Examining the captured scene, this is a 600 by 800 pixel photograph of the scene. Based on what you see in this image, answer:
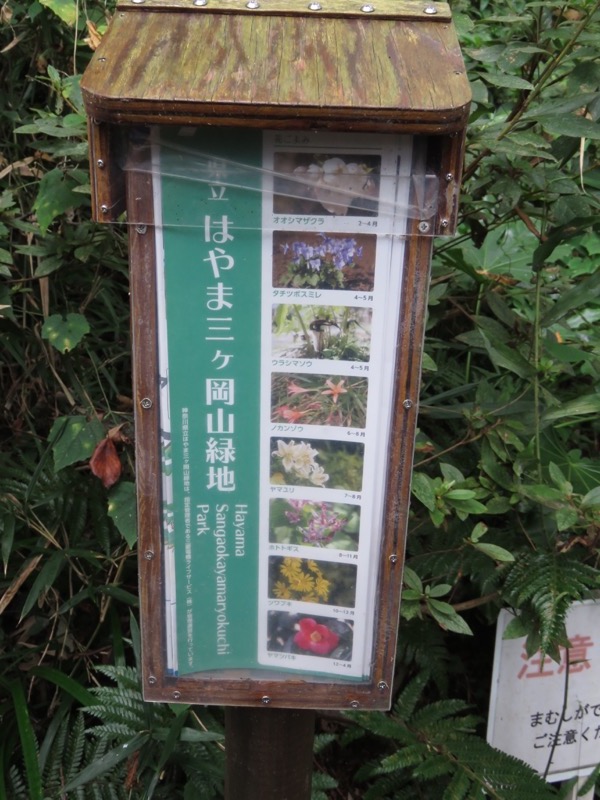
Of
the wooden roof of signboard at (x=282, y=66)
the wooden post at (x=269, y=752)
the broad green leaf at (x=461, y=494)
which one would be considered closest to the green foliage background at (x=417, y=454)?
the broad green leaf at (x=461, y=494)

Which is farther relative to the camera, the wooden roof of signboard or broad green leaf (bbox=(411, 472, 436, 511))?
broad green leaf (bbox=(411, 472, 436, 511))

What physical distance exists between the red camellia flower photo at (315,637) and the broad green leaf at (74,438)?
1.89 feet

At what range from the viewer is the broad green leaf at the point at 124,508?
4.93 ft

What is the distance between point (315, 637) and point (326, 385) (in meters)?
0.41

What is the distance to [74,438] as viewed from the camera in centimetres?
156

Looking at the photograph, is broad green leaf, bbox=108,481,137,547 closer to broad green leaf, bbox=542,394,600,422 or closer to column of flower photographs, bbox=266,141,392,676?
column of flower photographs, bbox=266,141,392,676

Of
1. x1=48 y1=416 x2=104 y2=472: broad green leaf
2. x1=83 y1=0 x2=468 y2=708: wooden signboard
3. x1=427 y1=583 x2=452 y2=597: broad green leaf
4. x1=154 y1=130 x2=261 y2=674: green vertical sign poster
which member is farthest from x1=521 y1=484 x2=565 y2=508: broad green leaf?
x1=48 y1=416 x2=104 y2=472: broad green leaf

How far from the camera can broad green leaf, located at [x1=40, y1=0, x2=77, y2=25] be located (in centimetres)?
152

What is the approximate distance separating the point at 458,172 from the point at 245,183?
0.28m

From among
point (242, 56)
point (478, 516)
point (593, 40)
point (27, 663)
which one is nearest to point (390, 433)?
point (242, 56)

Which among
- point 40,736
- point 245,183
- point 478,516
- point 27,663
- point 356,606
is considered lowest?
point 40,736

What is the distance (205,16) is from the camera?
A: 106 centimetres

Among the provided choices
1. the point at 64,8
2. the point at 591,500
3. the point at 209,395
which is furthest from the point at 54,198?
the point at 591,500

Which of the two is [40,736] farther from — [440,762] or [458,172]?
[458,172]
